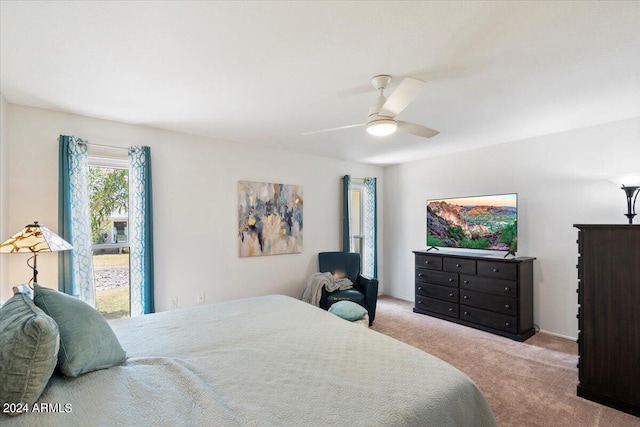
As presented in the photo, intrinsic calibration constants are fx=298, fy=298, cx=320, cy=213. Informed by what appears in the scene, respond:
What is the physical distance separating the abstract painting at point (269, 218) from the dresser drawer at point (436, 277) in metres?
1.94

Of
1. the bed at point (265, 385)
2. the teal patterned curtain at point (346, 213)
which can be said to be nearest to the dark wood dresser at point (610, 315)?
the bed at point (265, 385)

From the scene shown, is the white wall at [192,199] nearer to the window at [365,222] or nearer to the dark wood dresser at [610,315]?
the window at [365,222]

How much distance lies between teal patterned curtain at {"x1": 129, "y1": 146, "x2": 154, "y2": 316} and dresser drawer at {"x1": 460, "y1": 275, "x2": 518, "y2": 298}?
13.1 ft

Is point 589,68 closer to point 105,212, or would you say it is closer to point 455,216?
point 455,216

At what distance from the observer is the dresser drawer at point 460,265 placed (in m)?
4.06

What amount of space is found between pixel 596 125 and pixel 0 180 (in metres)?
6.10

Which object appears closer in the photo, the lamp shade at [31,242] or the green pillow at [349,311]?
the lamp shade at [31,242]

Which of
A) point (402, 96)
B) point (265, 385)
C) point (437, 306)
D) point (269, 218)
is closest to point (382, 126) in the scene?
point (402, 96)

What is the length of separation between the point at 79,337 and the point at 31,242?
1461mm

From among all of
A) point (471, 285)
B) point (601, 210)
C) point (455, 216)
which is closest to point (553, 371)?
point (471, 285)

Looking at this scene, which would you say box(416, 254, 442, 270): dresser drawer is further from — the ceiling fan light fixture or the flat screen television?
the ceiling fan light fixture

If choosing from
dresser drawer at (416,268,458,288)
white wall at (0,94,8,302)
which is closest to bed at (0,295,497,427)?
white wall at (0,94,8,302)

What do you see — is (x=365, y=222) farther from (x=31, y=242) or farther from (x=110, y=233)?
(x=31, y=242)

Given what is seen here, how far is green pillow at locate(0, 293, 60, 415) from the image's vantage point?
1.10m
